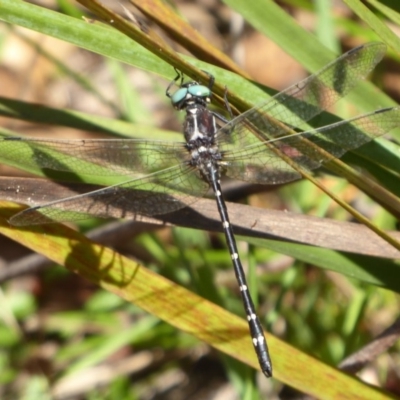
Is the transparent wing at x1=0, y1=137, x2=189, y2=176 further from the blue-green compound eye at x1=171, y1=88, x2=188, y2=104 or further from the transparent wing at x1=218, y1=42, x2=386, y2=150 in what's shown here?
the transparent wing at x1=218, y1=42, x2=386, y2=150

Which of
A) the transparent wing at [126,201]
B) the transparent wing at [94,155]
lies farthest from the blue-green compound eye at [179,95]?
the transparent wing at [126,201]

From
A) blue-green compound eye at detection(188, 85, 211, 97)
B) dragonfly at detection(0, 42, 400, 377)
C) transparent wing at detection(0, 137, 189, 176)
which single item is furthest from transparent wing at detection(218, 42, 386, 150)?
transparent wing at detection(0, 137, 189, 176)

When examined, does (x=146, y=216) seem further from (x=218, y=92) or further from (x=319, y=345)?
(x=319, y=345)

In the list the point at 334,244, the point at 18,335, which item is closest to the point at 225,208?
the point at 334,244

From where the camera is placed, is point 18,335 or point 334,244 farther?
point 18,335

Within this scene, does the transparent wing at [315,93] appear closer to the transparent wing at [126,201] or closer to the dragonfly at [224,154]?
the dragonfly at [224,154]

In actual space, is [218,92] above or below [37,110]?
below

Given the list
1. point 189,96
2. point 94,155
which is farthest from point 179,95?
point 94,155

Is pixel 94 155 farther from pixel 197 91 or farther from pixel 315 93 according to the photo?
pixel 315 93
